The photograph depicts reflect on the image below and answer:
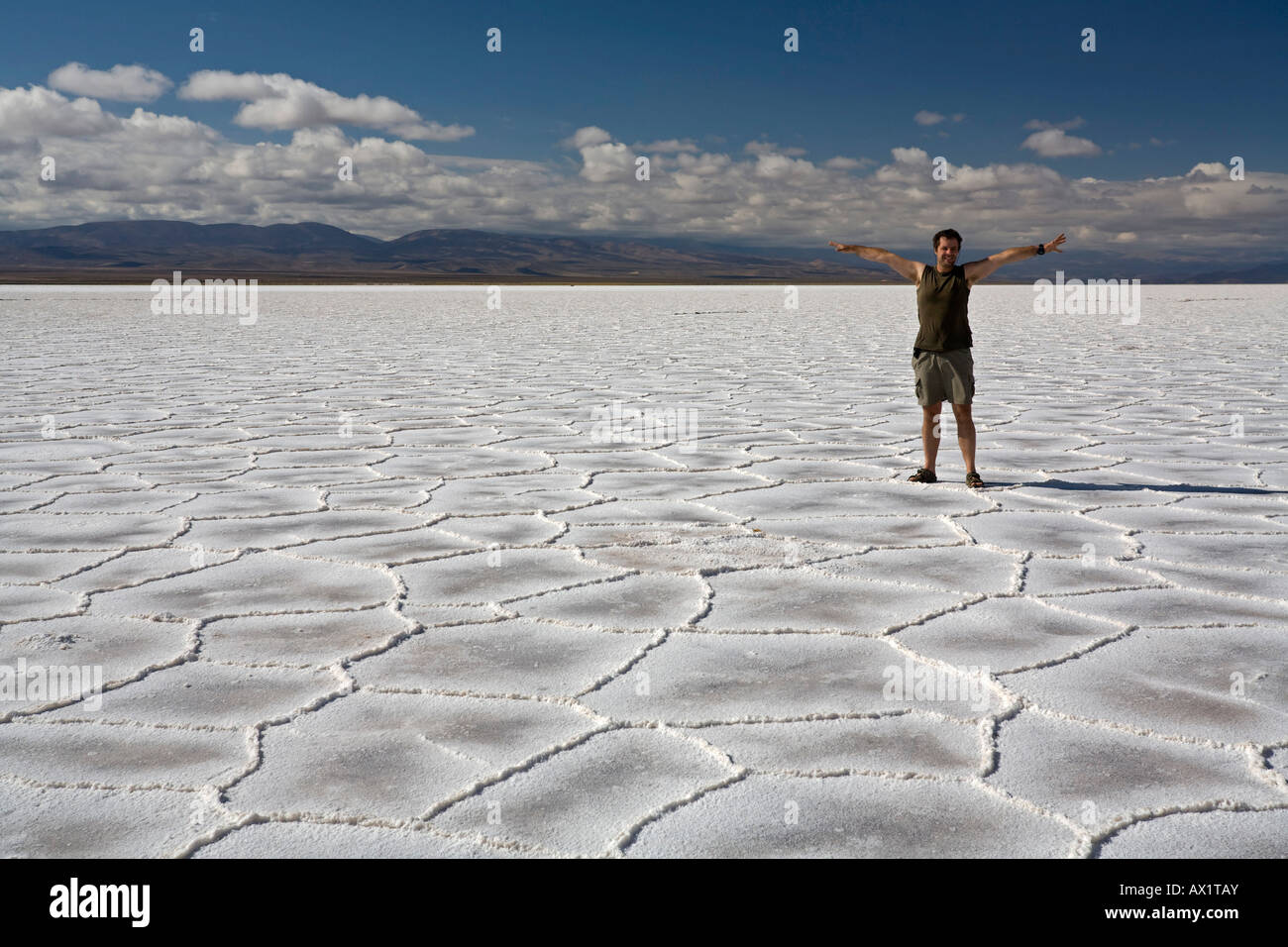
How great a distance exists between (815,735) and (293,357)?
855 cm

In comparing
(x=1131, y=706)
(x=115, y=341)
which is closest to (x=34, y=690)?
(x=1131, y=706)

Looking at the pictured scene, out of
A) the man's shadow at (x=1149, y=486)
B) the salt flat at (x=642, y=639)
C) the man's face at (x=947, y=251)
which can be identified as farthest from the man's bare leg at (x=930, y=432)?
the man's face at (x=947, y=251)

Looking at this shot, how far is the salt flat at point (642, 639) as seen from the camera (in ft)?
5.24

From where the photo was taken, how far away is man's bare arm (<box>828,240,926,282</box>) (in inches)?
149

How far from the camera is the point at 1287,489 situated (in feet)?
12.3

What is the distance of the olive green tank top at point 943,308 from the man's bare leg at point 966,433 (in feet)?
0.71

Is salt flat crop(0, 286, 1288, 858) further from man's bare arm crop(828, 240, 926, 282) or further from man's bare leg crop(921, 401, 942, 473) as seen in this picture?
man's bare arm crop(828, 240, 926, 282)

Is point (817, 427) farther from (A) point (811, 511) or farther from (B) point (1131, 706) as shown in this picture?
(B) point (1131, 706)

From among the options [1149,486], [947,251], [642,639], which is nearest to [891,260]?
[947,251]

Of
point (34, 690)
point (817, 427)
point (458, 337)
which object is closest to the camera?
point (34, 690)

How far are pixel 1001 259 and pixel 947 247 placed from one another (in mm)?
201

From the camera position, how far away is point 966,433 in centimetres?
379

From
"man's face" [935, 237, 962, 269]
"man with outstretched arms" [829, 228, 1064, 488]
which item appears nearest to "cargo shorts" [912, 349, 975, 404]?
"man with outstretched arms" [829, 228, 1064, 488]

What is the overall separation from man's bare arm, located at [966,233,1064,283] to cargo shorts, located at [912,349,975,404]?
27cm
